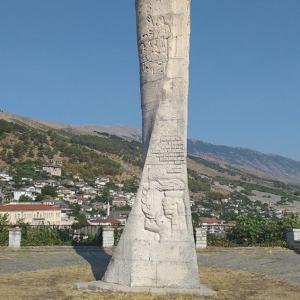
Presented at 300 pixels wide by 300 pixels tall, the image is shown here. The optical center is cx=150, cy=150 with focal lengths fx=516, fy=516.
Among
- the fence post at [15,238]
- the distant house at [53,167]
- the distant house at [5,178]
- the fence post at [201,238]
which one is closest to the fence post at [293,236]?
the fence post at [201,238]

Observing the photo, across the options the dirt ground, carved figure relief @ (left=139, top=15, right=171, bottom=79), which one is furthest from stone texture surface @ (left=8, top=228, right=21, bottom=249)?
carved figure relief @ (left=139, top=15, right=171, bottom=79)

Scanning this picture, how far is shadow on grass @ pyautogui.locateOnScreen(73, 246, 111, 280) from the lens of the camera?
11.4 m

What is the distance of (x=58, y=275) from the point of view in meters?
10.8

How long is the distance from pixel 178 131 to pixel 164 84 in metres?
0.92

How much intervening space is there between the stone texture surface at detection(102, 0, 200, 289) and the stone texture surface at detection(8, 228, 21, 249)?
785cm

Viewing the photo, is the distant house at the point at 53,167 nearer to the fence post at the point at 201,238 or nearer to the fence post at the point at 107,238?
the fence post at the point at 107,238

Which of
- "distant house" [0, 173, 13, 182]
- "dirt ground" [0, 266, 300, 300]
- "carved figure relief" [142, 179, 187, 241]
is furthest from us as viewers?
"distant house" [0, 173, 13, 182]

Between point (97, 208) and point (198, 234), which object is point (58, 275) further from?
point (97, 208)

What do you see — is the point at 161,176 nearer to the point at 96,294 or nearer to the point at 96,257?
the point at 96,294

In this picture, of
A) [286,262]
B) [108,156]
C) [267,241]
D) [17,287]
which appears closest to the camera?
[17,287]

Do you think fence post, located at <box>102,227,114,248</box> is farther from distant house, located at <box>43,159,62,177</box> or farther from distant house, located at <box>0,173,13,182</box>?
distant house, located at <box>43,159,62,177</box>

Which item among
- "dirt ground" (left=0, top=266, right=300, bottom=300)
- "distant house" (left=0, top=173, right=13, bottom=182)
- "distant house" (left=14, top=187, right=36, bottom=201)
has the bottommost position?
"dirt ground" (left=0, top=266, right=300, bottom=300)

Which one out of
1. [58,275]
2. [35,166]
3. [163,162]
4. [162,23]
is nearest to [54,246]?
[58,275]

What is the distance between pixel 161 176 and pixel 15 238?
28.5ft
